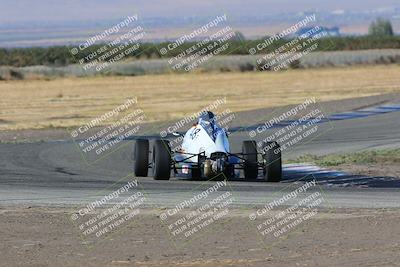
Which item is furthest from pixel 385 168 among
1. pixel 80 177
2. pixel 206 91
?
pixel 206 91

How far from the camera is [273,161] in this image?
20219mm

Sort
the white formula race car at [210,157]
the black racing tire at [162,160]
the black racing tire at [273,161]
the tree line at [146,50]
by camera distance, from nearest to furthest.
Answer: the white formula race car at [210,157], the black racing tire at [273,161], the black racing tire at [162,160], the tree line at [146,50]

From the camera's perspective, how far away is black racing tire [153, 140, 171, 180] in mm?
20391

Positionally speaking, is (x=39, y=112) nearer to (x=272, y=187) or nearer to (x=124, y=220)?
(x=272, y=187)

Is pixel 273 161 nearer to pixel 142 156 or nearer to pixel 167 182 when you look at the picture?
pixel 167 182

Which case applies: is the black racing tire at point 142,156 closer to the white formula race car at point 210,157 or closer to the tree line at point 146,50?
the white formula race car at point 210,157

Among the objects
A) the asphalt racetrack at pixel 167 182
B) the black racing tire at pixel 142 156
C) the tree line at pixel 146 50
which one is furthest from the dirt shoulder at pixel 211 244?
the tree line at pixel 146 50

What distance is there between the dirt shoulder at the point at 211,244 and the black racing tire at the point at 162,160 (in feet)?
15.9

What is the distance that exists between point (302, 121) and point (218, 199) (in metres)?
18.1

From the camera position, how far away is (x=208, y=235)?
13719 mm

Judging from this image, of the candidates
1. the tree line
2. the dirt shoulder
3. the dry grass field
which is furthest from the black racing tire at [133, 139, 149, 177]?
the tree line

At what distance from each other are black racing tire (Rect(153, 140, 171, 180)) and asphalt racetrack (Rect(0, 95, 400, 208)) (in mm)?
236

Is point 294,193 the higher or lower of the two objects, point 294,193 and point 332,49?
the higher

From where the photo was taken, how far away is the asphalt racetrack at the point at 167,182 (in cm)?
1770
